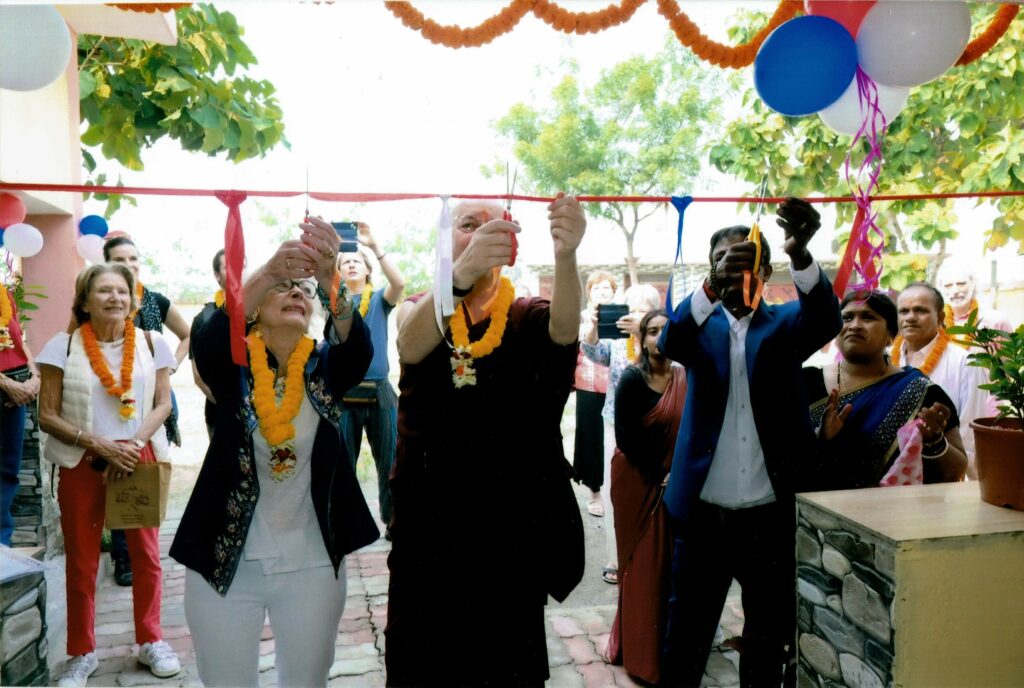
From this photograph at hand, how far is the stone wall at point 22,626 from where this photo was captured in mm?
1717

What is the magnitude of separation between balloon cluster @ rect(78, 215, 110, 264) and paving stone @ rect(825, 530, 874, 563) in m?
4.04

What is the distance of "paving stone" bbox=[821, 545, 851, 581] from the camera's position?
189cm

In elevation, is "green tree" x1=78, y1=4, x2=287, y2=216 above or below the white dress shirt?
above

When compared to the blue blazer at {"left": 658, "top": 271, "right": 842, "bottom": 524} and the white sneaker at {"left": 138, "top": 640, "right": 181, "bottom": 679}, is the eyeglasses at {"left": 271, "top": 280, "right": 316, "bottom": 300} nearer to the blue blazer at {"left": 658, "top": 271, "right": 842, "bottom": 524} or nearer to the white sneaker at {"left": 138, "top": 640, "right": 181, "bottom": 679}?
the blue blazer at {"left": 658, "top": 271, "right": 842, "bottom": 524}

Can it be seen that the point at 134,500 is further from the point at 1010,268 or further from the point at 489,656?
the point at 1010,268

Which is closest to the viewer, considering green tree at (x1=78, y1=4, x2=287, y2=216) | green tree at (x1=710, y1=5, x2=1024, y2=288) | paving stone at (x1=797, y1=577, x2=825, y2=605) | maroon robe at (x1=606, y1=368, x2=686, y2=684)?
paving stone at (x1=797, y1=577, x2=825, y2=605)

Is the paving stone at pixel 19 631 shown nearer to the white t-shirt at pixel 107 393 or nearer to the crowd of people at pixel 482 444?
the crowd of people at pixel 482 444

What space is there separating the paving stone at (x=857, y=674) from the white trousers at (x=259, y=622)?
1.39 m

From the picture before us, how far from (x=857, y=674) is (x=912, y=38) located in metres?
1.85

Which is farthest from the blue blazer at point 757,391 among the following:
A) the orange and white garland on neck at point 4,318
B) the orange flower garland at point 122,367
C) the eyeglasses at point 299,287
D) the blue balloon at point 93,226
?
the blue balloon at point 93,226

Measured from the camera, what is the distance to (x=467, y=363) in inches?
68.4

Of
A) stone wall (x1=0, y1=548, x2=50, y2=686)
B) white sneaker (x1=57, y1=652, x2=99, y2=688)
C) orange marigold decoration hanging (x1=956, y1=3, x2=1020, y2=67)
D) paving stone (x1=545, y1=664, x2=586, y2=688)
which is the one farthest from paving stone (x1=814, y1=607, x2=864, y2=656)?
white sneaker (x1=57, y1=652, x2=99, y2=688)

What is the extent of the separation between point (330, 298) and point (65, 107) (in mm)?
3876

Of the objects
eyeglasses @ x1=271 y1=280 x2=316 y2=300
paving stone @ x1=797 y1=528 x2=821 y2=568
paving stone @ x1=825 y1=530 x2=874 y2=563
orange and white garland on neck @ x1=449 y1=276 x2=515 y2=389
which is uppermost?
eyeglasses @ x1=271 y1=280 x2=316 y2=300
